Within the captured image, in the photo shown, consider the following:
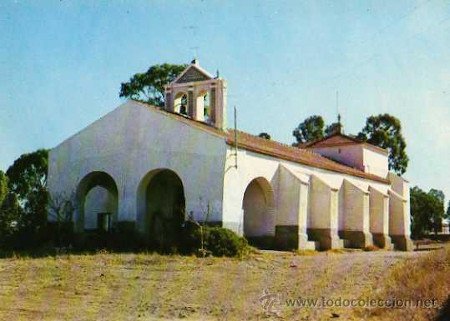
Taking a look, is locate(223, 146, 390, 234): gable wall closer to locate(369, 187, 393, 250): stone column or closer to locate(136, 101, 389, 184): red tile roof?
locate(136, 101, 389, 184): red tile roof

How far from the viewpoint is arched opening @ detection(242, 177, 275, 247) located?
26531 mm

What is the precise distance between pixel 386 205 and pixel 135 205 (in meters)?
17.2

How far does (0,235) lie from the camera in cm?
2605

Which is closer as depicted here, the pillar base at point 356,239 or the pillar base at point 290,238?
the pillar base at point 290,238

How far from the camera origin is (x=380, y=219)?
34.2 m

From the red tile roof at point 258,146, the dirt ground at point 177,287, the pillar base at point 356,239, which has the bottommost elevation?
the dirt ground at point 177,287

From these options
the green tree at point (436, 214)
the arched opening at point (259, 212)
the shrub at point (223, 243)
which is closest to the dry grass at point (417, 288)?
the shrub at point (223, 243)

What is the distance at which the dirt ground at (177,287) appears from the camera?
10742 millimetres

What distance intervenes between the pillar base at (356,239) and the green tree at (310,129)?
94.2 feet

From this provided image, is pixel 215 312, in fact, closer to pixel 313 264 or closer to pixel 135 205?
pixel 313 264

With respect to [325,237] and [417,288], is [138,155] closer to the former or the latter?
[325,237]

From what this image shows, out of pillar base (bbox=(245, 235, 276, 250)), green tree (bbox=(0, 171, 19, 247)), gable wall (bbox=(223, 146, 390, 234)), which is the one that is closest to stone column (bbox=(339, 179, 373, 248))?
gable wall (bbox=(223, 146, 390, 234))

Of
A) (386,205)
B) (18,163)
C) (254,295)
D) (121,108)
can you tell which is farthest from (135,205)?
(18,163)

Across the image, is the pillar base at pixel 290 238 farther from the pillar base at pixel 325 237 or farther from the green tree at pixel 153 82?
the green tree at pixel 153 82
